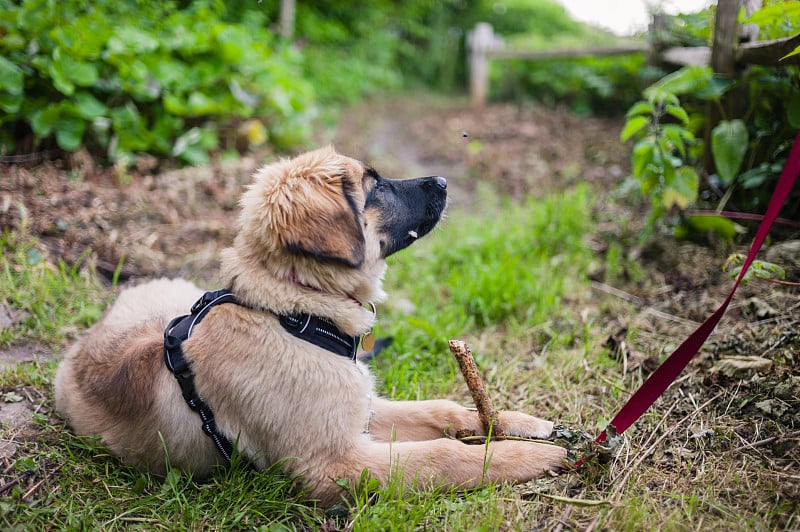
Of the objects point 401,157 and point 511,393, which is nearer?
point 511,393

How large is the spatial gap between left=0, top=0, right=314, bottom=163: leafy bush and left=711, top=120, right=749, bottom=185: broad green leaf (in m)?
4.62

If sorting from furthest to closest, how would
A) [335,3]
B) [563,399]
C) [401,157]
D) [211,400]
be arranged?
1. [335,3]
2. [401,157]
3. [563,399]
4. [211,400]

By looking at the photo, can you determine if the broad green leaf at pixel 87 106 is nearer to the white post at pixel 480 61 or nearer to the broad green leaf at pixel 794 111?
the broad green leaf at pixel 794 111

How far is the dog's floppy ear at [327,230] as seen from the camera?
2.25 metres

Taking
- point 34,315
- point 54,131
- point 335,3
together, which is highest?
point 335,3

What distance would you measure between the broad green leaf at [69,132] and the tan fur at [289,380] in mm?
3064

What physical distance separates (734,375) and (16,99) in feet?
17.6

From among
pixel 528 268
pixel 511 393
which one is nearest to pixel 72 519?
pixel 511 393

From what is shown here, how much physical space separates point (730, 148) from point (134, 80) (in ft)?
16.3

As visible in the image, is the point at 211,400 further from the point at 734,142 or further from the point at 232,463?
the point at 734,142

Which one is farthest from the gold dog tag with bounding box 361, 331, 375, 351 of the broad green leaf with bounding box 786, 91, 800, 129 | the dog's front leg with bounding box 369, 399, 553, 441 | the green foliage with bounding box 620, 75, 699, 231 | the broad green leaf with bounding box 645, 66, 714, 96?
the broad green leaf with bounding box 786, 91, 800, 129

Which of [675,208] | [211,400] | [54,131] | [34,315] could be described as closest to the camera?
[211,400]

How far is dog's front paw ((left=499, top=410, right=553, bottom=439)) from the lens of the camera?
247cm

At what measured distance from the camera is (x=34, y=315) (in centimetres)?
335
